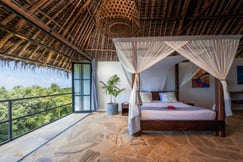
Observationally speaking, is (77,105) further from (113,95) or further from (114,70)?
(114,70)

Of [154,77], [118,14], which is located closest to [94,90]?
[154,77]

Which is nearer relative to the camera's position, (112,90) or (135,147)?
(135,147)

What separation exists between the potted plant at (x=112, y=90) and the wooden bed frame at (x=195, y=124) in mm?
2694

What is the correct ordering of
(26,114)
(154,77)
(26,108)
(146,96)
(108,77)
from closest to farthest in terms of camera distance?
(26,114) < (146,96) < (154,77) < (26,108) < (108,77)

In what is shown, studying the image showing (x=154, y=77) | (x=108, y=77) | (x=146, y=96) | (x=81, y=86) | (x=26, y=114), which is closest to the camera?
(x=26, y=114)

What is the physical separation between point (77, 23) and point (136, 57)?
207 centimetres

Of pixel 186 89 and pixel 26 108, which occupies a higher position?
pixel 186 89

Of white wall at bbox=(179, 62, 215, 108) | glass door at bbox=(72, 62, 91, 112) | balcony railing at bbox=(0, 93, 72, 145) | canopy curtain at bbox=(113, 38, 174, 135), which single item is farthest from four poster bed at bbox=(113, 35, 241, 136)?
glass door at bbox=(72, 62, 91, 112)

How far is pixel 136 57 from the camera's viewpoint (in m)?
4.13

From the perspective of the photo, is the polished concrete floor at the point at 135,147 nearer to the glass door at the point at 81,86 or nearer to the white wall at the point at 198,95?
the glass door at the point at 81,86

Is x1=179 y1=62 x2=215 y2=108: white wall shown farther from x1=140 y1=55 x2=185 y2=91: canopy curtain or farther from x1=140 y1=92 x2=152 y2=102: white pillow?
x1=140 y1=92 x2=152 y2=102: white pillow

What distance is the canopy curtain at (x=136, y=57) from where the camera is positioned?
399cm

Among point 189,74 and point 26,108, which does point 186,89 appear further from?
point 26,108

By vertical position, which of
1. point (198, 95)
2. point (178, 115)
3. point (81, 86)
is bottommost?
point (178, 115)
